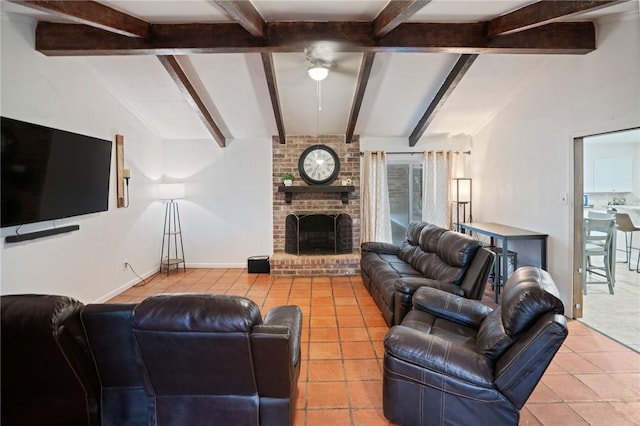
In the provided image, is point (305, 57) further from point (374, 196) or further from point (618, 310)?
point (618, 310)

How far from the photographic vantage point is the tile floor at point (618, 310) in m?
3.33

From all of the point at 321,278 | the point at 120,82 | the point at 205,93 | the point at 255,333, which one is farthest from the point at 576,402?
the point at 120,82

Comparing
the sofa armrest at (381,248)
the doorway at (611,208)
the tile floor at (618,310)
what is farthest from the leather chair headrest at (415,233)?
the tile floor at (618,310)

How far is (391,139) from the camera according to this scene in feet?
20.4

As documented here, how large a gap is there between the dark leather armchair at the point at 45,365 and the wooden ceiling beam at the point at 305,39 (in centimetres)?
262

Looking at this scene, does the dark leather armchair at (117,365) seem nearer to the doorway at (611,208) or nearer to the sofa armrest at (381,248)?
the sofa armrest at (381,248)

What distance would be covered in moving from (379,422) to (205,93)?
436 centimetres

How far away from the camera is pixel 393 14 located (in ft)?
9.18

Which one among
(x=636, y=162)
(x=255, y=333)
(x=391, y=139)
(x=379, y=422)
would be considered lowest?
(x=379, y=422)

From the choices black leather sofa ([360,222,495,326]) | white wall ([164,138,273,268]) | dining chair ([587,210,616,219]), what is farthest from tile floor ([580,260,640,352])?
white wall ([164,138,273,268])

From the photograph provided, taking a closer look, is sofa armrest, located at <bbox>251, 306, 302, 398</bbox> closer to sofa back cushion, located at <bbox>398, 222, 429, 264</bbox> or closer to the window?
sofa back cushion, located at <bbox>398, 222, 429, 264</bbox>

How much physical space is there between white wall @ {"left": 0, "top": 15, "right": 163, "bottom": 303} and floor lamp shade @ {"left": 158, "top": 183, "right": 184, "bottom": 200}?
0.52 feet

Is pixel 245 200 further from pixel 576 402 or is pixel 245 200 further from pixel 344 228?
pixel 576 402

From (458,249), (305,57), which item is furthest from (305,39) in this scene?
(458,249)
